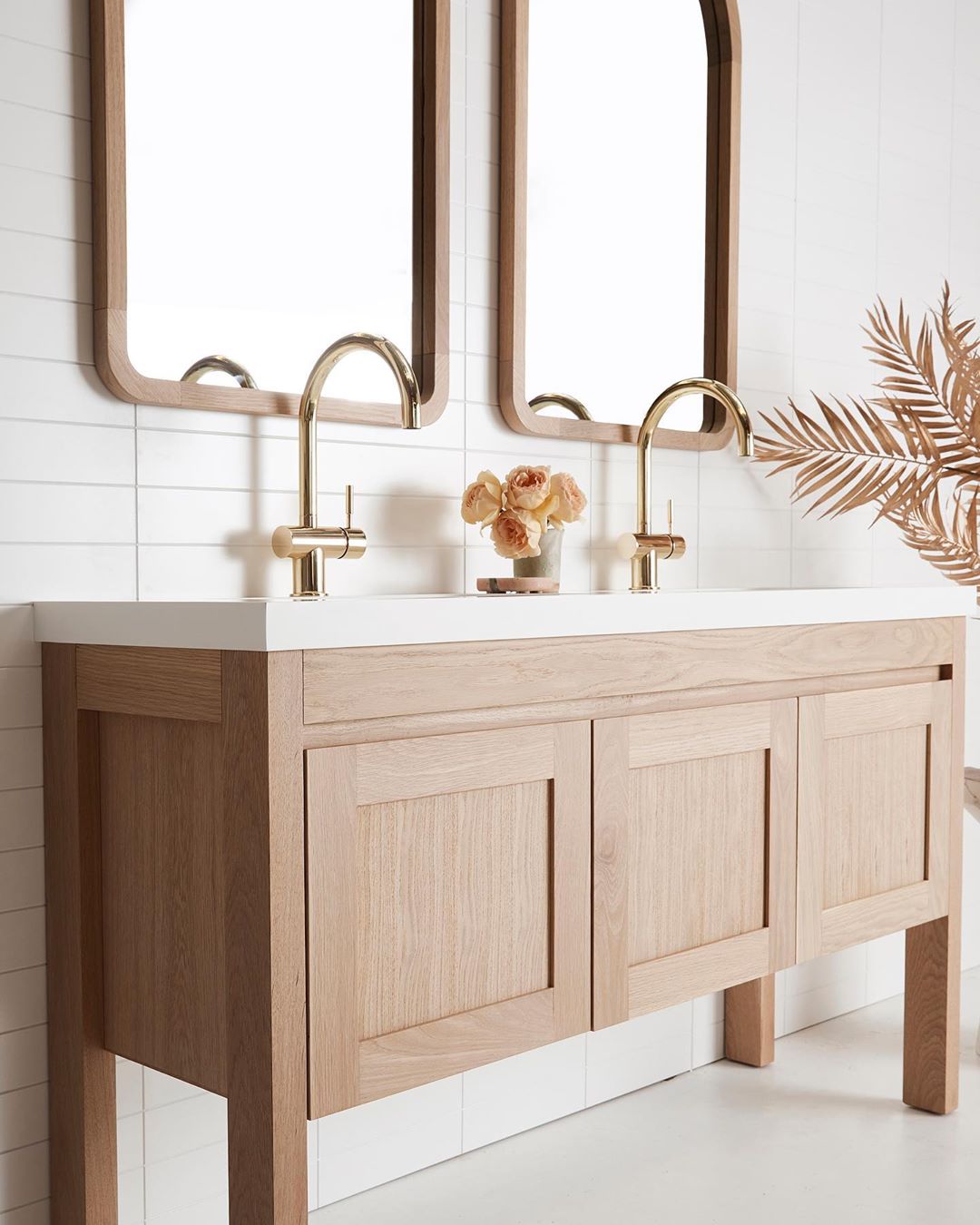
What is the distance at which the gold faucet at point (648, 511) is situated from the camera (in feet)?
7.09

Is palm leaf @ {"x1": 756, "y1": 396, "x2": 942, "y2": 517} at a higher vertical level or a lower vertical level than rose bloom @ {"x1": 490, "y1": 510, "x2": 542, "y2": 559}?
higher

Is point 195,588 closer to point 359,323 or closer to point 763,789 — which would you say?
point 359,323

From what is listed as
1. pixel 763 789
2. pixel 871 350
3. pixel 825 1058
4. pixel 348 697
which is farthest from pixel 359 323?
pixel 825 1058

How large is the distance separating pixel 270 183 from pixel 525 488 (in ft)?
1.80

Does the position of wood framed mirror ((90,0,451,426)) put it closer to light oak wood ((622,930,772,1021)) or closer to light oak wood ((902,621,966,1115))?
light oak wood ((622,930,772,1021))

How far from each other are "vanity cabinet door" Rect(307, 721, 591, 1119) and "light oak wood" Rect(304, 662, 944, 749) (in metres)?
0.01

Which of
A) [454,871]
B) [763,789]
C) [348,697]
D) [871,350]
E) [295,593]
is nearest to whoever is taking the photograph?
[348,697]

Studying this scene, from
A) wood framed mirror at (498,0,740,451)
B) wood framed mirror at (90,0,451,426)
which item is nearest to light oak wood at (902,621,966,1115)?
wood framed mirror at (498,0,740,451)

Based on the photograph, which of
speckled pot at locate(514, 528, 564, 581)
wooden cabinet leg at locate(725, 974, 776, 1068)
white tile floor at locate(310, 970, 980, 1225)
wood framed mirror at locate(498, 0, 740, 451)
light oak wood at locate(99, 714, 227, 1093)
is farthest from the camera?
wooden cabinet leg at locate(725, 974, 776, 1068)

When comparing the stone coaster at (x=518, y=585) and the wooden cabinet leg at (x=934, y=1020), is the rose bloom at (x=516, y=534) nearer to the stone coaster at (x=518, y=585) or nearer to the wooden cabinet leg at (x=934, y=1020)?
the stone coaster at (x=518, y=585)

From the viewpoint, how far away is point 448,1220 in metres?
1.86

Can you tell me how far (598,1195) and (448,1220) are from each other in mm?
228

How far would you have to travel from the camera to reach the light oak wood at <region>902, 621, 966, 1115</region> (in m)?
2.20

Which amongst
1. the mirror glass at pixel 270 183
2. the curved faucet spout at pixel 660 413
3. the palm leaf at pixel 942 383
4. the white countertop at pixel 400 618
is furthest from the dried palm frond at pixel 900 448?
the mirror glass at pixel 270 183
